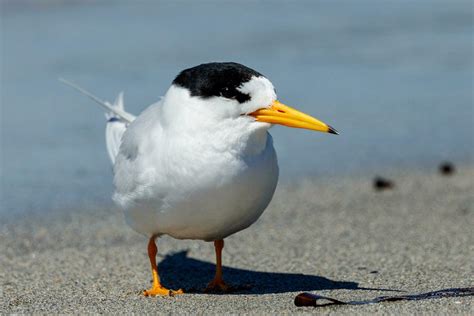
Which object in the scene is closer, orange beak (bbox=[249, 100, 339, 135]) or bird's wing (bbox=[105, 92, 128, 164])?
orange beak (bbox=[249, 100, 339, 135])

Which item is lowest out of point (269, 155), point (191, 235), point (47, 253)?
point (47, 253)

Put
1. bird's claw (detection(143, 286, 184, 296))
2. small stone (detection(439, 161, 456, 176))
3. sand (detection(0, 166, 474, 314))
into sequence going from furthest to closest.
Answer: small stone (detection(439, 161, 456, 176))
bird's claw (detection(143, 286, 184, 296))
sand (detection(0, 166, 474, 314))

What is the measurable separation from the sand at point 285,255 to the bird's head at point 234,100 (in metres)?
0.80

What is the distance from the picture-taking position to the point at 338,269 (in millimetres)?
4957

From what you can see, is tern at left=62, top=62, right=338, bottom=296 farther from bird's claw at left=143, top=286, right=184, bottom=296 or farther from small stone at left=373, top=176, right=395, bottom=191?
small stone at left=373, top=176, right=395, bottom=191

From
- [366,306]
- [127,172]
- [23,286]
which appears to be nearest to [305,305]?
[366,306]

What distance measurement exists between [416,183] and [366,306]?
3.33 meters

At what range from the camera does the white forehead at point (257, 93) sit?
3949mm

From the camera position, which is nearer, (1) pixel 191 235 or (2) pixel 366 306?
(2) pixel 366 306

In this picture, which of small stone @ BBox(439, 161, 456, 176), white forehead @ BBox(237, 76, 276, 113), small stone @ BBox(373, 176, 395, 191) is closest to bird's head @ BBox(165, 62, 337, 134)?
white forehead @ BBox(237, 76, 276, 113)

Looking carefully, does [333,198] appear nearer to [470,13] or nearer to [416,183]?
[416,183]

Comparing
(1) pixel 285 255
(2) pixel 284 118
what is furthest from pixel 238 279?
(2) pixel 284 118

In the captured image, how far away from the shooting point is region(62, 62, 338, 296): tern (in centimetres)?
394

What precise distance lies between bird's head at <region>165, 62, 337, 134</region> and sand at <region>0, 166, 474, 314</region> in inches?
31.6
